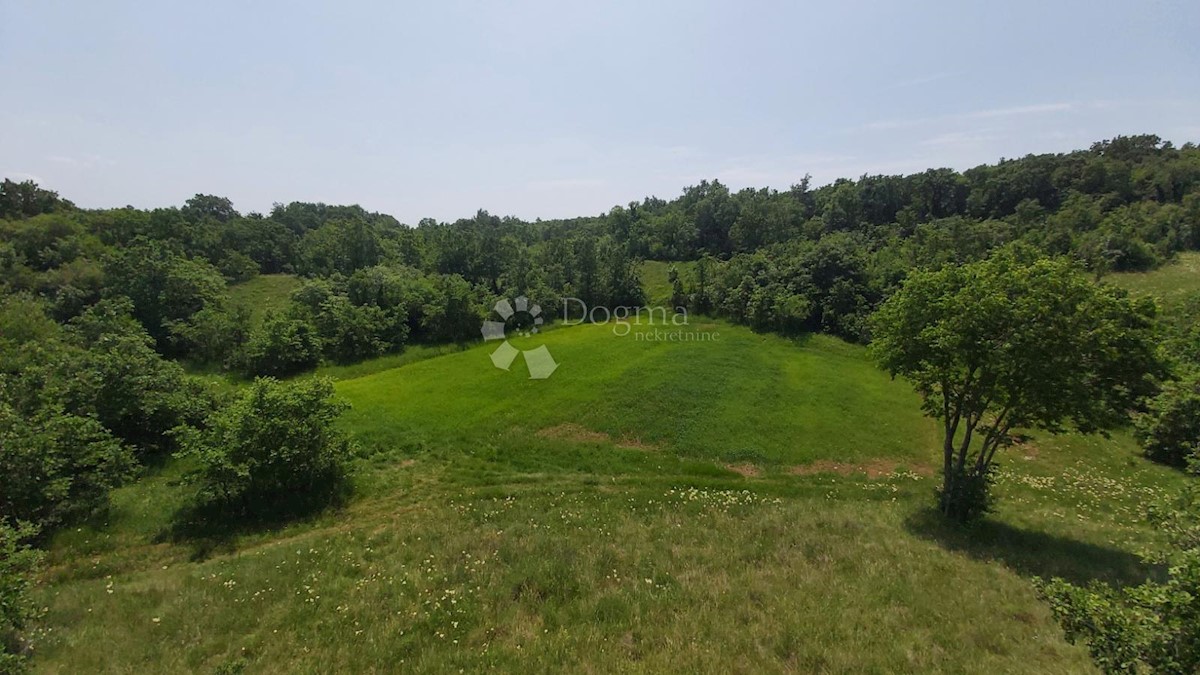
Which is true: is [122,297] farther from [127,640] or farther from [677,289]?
[677,289]

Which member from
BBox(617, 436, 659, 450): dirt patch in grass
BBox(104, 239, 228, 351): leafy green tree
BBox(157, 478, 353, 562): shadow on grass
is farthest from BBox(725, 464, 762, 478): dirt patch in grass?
BBox(104, 239, 228, 351): leafy green tree

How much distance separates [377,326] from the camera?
51531 millimetres

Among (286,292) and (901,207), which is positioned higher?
(901,207)

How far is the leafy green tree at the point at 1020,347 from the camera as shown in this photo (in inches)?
611

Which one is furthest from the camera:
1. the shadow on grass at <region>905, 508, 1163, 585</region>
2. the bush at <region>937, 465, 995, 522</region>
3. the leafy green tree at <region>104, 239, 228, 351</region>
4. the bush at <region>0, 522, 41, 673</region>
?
Result: the leafy green tree at <region>104, 239, 228, 351</region>

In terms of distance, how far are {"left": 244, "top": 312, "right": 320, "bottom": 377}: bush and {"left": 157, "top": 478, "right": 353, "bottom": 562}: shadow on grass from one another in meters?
27.4

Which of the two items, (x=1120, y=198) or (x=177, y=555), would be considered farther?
(x=1120, y=198)

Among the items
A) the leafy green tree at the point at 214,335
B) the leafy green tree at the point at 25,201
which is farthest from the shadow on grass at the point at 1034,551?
the leafy green tree at the point at 25,201

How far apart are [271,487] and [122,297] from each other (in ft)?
139

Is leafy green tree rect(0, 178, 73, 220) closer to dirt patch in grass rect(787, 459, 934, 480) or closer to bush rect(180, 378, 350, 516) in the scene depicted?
bush rect(180, 378, 350, 516)

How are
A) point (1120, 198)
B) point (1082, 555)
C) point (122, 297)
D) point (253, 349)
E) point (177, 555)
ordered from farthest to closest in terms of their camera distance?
1. point (1120, 198)
2. point (122, 297)
3. point (253, 349)
4. point (177, 555)
5. point (1082, 555)

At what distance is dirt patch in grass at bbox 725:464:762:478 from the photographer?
26.7m

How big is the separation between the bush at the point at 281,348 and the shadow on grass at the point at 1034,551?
48.2 meters

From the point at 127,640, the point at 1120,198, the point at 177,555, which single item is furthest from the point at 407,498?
the point at 1120,198
